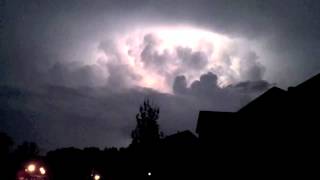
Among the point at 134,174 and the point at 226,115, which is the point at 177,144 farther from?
the point at 226,115

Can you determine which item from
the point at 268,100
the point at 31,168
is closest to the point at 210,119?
the point at 268,100

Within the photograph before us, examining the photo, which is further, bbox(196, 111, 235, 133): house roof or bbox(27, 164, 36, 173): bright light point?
bbox(196, 111, 235, 133): house roof

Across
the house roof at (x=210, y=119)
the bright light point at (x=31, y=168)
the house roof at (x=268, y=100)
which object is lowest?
the bright light point at (x=31, y=168)

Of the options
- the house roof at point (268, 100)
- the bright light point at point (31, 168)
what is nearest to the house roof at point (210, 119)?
the house roof at point (268, 100)

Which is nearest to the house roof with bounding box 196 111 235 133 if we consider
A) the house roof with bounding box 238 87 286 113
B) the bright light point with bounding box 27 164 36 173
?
the house roof with bounding box 238 87 286 113

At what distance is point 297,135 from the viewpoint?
21.0 metres

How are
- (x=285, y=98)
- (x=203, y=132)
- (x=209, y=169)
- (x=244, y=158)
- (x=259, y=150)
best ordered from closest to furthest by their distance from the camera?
(x=285, y=98) < (x=259, y=150) < (x=244, y=158) < (x=209, y=169) < (x=203, y=132)

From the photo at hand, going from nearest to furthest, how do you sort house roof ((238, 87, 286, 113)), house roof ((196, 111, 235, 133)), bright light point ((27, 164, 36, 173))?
bright light point ((27, 164, 36, 173)), house roof ((238, 87, 286, 113)), house roof ((196, 111, 235, 133))

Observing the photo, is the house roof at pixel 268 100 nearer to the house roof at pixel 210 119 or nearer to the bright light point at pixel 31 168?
the house roof at pixel 210 119

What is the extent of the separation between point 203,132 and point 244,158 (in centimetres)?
838

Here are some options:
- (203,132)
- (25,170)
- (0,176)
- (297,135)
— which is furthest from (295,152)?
(0,176)

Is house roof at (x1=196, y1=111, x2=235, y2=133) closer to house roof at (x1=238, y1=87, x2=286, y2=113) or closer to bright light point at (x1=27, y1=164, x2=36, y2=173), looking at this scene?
house roof at (x1=238, y1=87, x2=286, y2=113)

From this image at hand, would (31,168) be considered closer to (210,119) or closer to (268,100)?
(268,100)

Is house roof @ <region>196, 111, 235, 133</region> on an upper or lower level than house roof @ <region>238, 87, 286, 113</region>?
upper
